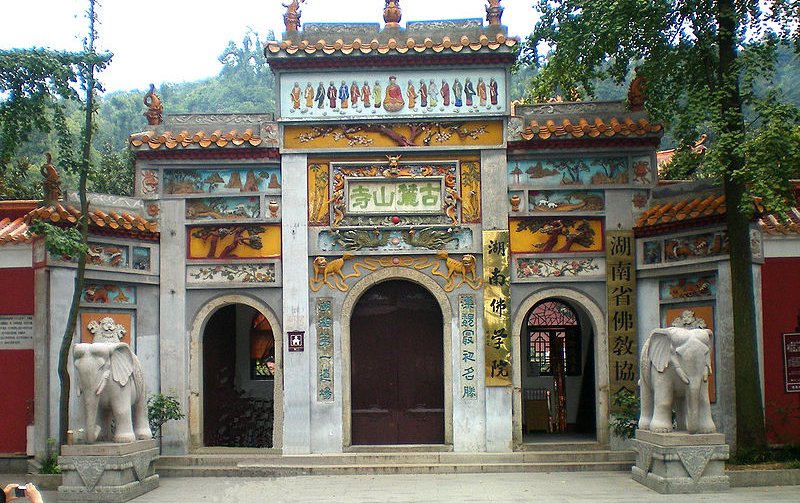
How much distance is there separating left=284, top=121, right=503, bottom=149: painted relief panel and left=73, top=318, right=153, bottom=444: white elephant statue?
4.17 metres

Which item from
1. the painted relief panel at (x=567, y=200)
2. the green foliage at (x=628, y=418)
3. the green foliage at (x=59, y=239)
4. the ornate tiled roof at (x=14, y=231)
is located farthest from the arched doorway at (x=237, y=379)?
the green foliage at (x=628, y=418)

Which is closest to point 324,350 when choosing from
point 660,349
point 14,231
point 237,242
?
point 237,242

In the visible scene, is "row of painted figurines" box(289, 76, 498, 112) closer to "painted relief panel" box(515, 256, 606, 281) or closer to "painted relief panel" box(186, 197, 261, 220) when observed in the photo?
"painted relief panel" box(186, 197, 261, 220)

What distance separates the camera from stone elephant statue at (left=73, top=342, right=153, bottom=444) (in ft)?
35.4

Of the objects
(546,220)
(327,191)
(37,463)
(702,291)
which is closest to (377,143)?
(327,191)

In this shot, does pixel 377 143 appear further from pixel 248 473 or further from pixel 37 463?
pixel 37 463

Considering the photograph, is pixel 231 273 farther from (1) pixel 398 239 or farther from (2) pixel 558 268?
(2) pixel 558 268

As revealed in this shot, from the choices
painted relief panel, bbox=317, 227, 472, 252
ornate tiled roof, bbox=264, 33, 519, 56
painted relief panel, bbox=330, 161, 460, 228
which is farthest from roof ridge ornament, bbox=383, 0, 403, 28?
painted relief panel, bbox=317, 227, 472, 252

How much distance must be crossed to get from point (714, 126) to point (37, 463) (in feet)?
32.2

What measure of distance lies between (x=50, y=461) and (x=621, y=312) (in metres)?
8.20

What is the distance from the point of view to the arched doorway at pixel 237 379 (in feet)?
48.3

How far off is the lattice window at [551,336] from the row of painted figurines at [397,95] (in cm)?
476

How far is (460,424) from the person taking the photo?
13.1m

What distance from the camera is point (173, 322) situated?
13.5 meters
